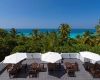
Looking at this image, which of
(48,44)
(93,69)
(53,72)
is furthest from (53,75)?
(48,44)

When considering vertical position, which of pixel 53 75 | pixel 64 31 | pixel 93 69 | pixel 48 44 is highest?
pixel 64 31

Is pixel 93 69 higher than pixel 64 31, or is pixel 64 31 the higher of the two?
pixel 64 31

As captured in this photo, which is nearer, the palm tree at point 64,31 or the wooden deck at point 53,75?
the wooden deck at point 53,75

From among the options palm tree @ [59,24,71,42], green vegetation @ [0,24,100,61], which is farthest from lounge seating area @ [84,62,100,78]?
palm tree @ [59,24,71,42]

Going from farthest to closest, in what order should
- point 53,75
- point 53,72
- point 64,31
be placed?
point 64,31 → point 53,72 → point 53,75

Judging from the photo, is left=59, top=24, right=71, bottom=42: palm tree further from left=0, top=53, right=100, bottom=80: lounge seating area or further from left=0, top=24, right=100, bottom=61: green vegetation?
left=0, top=53, right=100, bottom=80: lounge seating area

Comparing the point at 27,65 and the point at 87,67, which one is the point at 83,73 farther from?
the point at 27,65

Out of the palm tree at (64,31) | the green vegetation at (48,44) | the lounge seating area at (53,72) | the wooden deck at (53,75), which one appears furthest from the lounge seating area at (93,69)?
the palm tree at (64,31)

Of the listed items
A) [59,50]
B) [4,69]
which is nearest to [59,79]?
[4,69]

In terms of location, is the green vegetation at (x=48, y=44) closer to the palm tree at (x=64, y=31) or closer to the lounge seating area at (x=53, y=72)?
the palm tree at (x=64, y=31)

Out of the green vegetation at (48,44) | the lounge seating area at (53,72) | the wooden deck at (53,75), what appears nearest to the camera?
the wooden deck at (53,75)

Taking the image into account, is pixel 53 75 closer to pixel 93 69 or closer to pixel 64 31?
pixel 93 69
